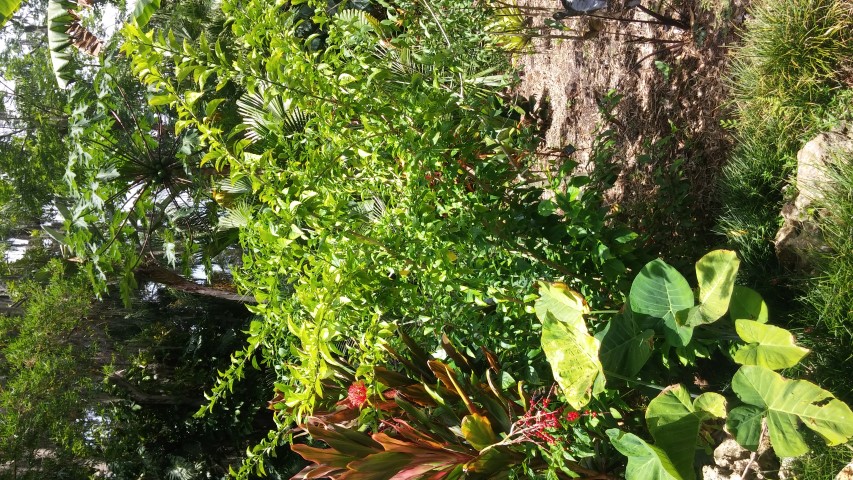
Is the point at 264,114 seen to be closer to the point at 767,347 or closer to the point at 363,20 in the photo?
the point at 363,20

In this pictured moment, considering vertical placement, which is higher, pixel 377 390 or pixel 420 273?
pixel 420 273

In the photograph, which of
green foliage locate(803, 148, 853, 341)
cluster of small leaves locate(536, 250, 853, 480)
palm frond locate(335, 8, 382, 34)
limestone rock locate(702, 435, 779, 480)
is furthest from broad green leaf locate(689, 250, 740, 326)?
palm frond locate(335, 8, 382, 34)

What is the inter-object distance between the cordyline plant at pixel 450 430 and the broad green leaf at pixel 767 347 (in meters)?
0.58

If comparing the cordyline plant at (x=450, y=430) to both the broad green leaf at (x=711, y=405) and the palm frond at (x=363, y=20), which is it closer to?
the broad green leaf at (x=711, y=405)

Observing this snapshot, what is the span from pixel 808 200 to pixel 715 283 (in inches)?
29.3

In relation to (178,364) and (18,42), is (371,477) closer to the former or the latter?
(178,364)

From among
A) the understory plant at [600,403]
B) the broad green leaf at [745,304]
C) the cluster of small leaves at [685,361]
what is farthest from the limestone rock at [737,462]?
the broad green leaf at [745,304]

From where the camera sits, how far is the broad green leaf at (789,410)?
1.52 metres

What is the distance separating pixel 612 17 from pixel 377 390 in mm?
2595

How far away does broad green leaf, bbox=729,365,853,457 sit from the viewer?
1516 mm

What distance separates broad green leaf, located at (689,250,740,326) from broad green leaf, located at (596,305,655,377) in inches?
6.3

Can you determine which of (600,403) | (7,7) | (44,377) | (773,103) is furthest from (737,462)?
(44,377)

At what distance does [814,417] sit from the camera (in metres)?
1.55

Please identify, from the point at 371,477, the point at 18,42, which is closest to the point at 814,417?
the point at 371,477
